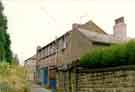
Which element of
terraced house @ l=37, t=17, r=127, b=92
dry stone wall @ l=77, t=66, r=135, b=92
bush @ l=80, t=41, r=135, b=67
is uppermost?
terraced house @ l=37, t=17, r=127, b=92

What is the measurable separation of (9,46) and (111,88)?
31401 mm

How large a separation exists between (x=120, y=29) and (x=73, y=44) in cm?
722

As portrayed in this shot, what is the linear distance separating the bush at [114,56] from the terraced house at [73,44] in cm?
324

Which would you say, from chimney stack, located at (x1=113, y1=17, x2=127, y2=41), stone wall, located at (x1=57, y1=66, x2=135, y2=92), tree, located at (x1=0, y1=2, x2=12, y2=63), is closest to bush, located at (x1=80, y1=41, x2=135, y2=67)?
stone wall, located at (x1=57, y1=66, x2=135, y2=92)

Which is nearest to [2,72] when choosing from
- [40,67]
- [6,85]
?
[6,85]

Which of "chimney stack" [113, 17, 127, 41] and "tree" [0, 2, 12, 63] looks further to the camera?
"tree" [0, 2, 12, 63]

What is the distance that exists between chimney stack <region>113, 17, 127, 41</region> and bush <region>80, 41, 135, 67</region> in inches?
551

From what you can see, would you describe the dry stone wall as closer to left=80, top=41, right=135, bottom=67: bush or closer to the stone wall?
the stone wall

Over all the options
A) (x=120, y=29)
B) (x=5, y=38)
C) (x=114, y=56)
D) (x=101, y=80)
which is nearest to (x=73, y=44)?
(x=120, y=29)

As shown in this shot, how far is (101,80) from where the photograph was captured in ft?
42.3

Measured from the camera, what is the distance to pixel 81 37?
1280 inches

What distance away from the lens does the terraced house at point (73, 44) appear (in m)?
29.2

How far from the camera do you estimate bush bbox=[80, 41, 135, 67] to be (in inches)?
446

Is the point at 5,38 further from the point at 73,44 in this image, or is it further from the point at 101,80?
the point at 101,80
